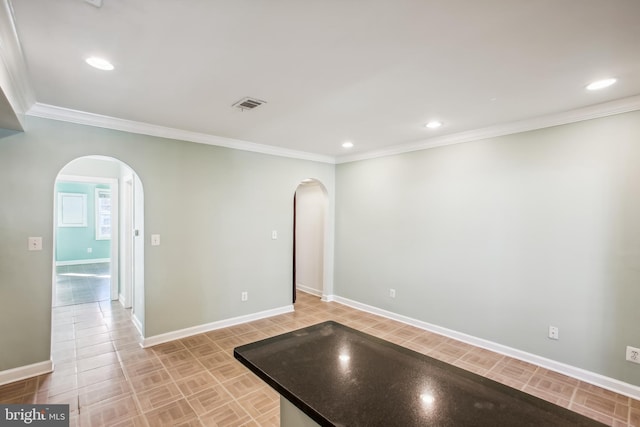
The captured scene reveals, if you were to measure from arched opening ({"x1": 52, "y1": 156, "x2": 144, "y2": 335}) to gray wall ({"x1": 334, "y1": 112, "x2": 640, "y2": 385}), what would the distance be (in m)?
3.35

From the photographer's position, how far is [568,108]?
8.60 feet

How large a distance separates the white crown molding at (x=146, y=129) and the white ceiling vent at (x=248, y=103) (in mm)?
1206

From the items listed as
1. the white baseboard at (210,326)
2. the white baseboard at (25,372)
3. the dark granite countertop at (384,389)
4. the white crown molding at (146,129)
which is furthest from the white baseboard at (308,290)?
the dark granite countertop at (384,389)

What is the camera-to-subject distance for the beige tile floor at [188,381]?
2.20 meters

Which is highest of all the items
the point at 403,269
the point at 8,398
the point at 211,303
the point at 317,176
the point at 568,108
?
the point at 568,108

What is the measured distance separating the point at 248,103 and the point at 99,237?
28.2 feet

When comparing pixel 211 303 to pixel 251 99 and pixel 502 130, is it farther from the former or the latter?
pixel 502 130

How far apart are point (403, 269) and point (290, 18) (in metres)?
3.43

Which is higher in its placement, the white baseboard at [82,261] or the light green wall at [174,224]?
the light green wall at [174,224]

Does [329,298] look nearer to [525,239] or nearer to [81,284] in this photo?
[525,239]

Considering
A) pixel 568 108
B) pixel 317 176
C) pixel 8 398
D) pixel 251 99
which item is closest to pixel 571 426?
pixel 251 99

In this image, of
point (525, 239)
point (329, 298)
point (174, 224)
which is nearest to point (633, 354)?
point (525, 239)

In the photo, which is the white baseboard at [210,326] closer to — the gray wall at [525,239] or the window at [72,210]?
the gray wall at [525,239]

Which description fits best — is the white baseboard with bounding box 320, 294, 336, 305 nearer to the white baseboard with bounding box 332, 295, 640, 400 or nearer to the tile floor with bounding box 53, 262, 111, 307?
the white baseboard with bounding box 332, 295, 640, 400
